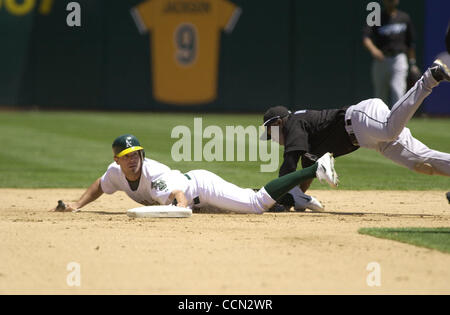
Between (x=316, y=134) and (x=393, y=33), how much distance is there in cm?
768

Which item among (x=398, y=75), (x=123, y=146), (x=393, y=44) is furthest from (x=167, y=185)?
(x=393, y=44)

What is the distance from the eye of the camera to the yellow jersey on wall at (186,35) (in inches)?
809

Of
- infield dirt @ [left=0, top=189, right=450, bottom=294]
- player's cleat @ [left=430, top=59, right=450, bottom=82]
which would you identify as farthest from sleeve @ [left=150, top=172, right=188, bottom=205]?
player's cleat @ [left=430, top=59, right=450, bottom=82]

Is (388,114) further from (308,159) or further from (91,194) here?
A: (91,194)

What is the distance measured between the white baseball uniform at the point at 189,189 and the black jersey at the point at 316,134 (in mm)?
361

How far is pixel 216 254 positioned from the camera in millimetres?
5270

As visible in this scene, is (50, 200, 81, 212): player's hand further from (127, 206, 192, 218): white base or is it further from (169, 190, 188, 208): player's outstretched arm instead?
(169, 190, 188, 208): player's outstretched arm

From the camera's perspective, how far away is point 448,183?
409 inches

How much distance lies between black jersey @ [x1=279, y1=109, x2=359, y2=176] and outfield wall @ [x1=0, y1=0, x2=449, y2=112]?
12.8m

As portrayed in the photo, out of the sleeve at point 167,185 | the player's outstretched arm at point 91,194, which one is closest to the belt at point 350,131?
the sleeve at point 167,185

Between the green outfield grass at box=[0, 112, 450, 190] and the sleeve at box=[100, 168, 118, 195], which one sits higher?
the green outfield grass at box=[0, 112, 450, 190]

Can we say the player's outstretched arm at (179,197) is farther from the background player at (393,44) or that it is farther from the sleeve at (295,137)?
the background player at (393,44)

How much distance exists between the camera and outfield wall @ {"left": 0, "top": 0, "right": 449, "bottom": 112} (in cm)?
2011
